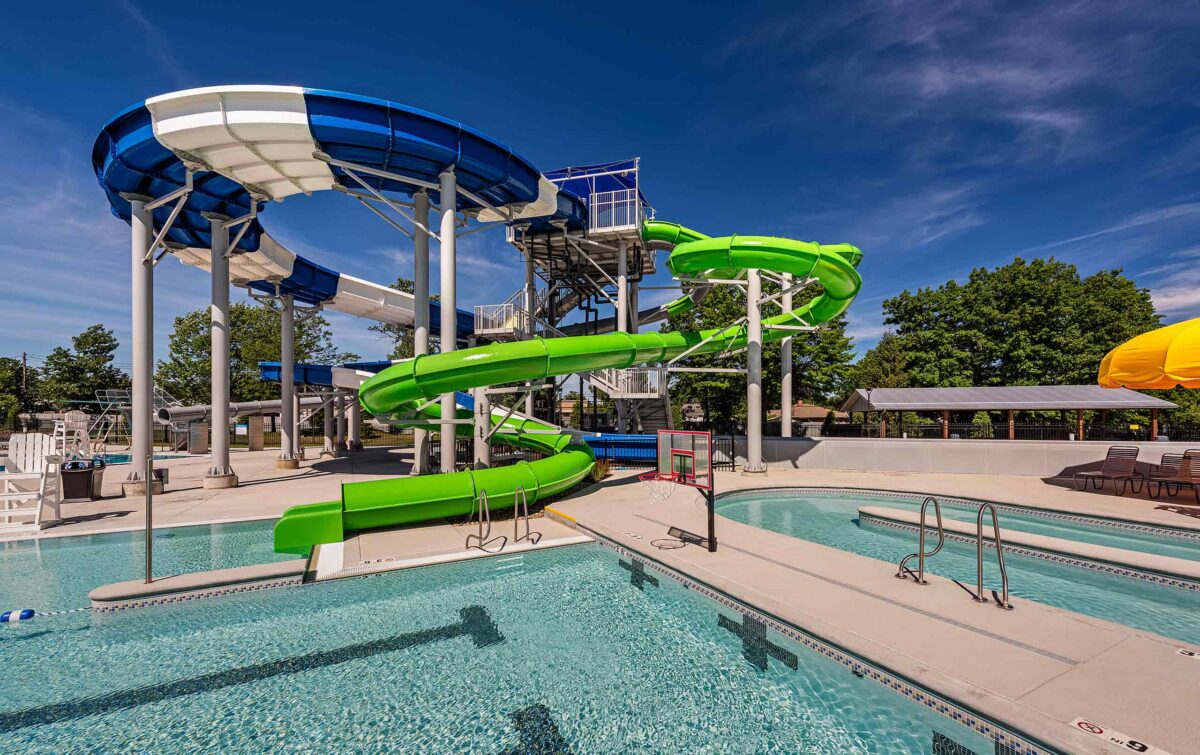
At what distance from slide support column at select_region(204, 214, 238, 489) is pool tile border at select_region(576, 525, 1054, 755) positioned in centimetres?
1373

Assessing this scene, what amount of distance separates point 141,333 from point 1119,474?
25149 mm

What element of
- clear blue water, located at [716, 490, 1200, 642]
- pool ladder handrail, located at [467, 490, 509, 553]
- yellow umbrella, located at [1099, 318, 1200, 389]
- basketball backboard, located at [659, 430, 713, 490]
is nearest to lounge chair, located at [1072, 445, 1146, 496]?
yellow umbrella, located at [1099, 318, 1200, 389]

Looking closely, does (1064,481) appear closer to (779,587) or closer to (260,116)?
(779,587)

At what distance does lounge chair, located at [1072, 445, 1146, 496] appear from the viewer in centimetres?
1248

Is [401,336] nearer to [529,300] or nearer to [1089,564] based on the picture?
[529,300]

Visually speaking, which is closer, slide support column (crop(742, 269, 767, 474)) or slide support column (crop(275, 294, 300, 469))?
slide support column (crop(742, 269, 767, 474))

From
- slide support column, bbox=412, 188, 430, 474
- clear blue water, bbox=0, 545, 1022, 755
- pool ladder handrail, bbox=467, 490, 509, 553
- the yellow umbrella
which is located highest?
slide support column, bbox=412, 188, 430, 474

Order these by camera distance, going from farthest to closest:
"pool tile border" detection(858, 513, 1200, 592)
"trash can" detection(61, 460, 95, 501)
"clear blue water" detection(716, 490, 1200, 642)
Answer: "trash can" detection(61, 460, 95, 501) → "pool tile border" detection(858, 513, 1200, 592) → "clear blue water" detection(716, 490, 1200, 642)

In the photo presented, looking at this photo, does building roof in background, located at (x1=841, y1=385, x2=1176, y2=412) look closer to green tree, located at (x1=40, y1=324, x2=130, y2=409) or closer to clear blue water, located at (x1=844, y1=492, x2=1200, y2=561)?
clear blue water, located at (x1=844, y1=492, x2=1200, y2=561)

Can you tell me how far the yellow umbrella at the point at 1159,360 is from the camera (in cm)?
923

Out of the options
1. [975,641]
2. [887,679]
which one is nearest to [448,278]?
[887,679]

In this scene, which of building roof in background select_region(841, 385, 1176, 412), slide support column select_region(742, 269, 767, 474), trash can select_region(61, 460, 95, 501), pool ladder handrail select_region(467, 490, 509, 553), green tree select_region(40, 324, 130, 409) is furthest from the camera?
green tree select_region(40, 324, 130, 409)

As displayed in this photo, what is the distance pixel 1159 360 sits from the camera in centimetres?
982

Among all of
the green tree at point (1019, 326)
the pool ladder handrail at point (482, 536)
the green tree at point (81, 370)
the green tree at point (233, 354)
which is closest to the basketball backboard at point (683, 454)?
the pool ladder handrail at point (482, 536)
